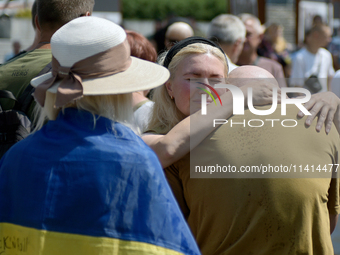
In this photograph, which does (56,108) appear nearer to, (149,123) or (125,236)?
(125,236)

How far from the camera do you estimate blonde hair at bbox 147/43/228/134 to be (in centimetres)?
195

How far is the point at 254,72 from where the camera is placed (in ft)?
6.35

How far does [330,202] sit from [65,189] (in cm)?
117

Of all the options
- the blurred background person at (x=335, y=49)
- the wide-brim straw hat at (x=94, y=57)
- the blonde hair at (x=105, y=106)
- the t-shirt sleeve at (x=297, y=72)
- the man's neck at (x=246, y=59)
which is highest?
the wide-brim straw hat at (x=94, y=57)

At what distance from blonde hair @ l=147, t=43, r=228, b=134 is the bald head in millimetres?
91

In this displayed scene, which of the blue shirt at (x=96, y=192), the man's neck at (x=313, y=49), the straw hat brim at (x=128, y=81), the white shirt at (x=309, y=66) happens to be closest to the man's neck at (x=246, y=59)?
the white shirt at (x=309, y=66)

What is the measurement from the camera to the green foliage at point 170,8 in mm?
33531

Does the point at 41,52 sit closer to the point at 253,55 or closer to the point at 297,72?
the point at 253,55

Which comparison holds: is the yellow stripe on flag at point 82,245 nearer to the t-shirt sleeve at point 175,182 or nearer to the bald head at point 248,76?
the t-shirt sleeve at point 175,182

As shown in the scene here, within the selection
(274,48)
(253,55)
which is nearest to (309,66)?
(274,48)

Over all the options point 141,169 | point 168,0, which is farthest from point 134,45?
point 168,0

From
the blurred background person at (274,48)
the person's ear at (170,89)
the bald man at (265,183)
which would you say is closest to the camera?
the bald man at (265,183)

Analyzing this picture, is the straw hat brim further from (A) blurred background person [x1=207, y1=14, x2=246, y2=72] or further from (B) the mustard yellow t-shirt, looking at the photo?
(A) blurred background person [x1=207, y1=14, x2=246, y2=72]

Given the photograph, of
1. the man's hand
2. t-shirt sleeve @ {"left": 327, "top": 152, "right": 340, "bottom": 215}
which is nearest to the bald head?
the man's hand
